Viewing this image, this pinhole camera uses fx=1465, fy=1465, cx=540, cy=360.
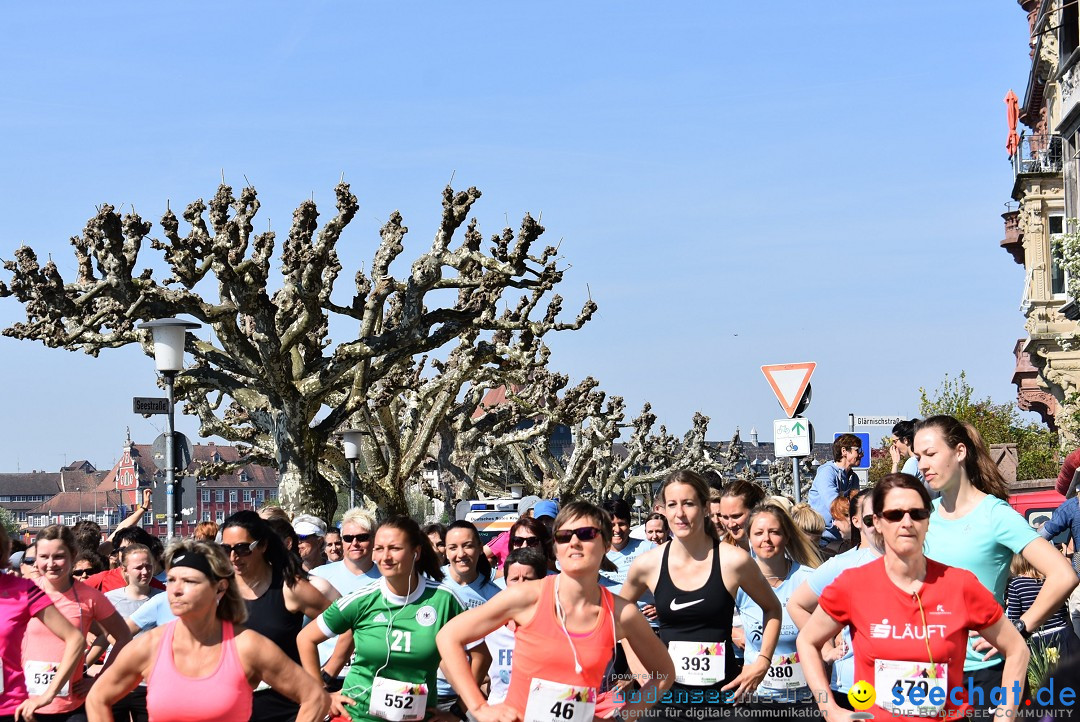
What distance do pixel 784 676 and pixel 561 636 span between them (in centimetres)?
225

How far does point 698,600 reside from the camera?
640 centimetres

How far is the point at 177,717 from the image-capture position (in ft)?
17.2

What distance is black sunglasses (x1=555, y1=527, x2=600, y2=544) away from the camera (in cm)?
535

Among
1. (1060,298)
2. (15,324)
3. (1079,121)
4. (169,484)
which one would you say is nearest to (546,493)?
(1060,298)

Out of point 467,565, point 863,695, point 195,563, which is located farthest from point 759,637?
point 195,563

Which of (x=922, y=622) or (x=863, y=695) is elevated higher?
(x=922, y=622)

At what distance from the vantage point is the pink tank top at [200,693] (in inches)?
207

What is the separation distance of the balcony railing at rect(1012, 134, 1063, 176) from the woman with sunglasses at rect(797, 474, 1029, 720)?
36026mm

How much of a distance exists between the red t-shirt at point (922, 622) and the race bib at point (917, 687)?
13 mm

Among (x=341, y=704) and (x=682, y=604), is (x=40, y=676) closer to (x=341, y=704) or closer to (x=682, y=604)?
(x=341, y=704)

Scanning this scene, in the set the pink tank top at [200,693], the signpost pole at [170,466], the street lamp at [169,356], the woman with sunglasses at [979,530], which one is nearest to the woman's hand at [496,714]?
the pink tank top at [200,693]

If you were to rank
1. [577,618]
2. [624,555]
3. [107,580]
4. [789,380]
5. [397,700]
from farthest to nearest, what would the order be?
[789,380]
[624,555]
[107,580]
[397,700]
[577,618]

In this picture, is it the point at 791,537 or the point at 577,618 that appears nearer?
the point at 577,618

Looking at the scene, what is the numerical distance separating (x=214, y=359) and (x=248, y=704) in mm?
20331
